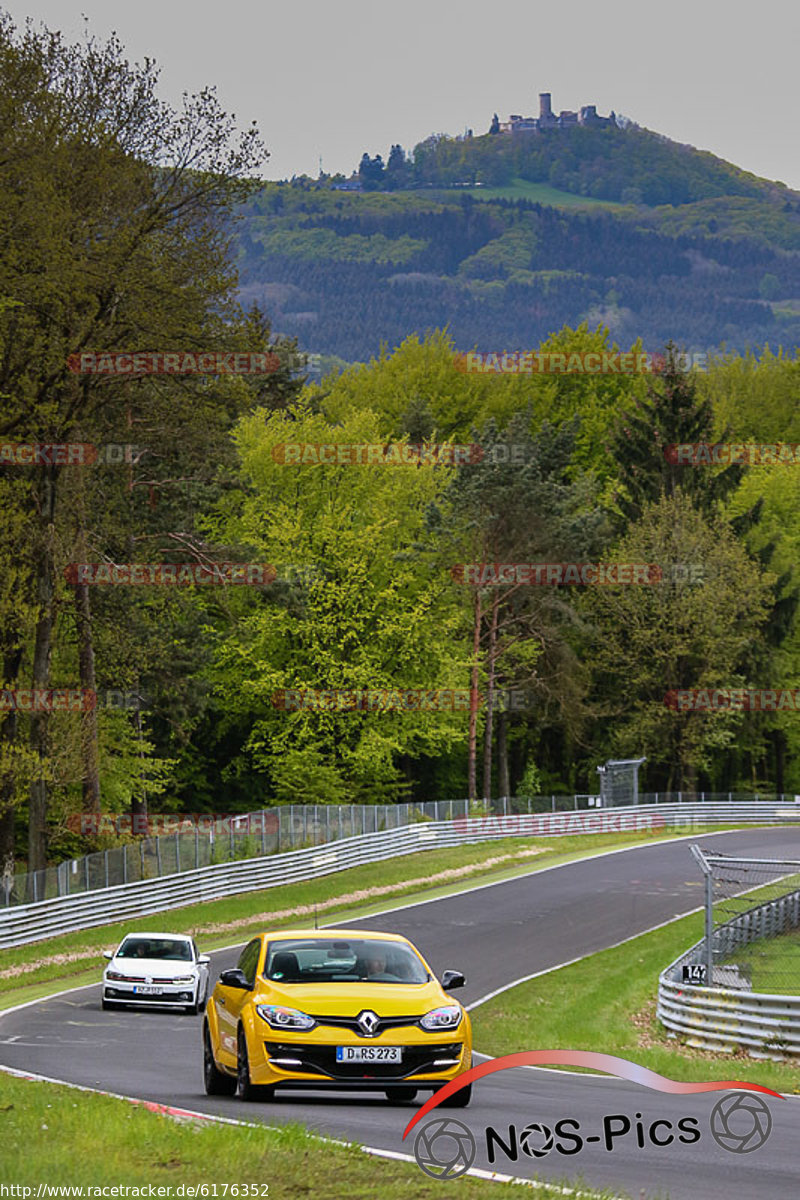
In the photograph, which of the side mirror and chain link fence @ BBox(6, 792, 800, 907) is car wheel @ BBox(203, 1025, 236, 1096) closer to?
the side mirror

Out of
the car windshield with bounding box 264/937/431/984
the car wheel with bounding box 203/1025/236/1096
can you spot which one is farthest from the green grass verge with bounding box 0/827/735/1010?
the car windshield with bounding box 264/937/431/984

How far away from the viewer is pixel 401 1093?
1297cm

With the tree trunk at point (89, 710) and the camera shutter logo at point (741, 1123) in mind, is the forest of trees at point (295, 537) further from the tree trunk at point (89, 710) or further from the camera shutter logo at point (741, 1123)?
the camera shutter logo at point (741, 1123)

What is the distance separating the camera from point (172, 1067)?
57.2ft

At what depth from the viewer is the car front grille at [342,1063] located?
12.6m

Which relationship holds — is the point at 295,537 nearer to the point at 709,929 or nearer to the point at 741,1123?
the point at 709,929

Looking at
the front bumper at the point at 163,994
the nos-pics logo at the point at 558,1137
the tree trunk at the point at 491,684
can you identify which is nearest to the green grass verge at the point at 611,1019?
the front bumper at the point at 163,994

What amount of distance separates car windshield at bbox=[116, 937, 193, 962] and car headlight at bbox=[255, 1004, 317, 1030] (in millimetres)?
14489

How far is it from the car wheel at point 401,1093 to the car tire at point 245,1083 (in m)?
0.93

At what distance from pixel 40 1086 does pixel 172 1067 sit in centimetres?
347

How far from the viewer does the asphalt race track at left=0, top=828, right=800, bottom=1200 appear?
10.1 meters

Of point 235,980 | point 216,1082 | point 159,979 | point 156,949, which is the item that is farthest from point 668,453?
point 216,1082

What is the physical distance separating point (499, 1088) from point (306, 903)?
28202 millimetres

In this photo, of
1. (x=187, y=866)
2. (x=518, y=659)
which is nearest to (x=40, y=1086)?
(x=187, y=866)
